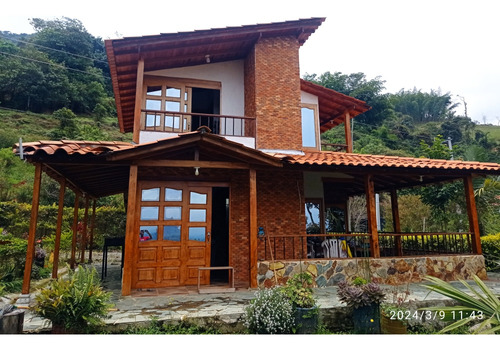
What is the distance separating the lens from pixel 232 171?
862 centimetres

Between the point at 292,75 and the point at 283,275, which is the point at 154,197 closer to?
the point at 283,275

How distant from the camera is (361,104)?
38.2 ft

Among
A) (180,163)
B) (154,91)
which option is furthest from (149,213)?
(154,91)

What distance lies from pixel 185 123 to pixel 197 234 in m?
3.35

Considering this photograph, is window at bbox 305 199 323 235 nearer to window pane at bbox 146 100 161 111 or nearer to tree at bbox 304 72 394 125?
window pane at bbox 146 100 161 111

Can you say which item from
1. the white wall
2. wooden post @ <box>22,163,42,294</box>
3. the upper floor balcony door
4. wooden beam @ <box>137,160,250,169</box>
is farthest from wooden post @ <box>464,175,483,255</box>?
wooden post @ <box>22,163,42,294</box>

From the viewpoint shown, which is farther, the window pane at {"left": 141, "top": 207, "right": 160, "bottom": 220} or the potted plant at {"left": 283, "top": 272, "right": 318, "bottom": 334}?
the window pane at {"left": 141, "top": 207, "right": 160, "bottom": 220}

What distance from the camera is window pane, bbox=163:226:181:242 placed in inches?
310

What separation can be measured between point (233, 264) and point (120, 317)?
12.1 feet

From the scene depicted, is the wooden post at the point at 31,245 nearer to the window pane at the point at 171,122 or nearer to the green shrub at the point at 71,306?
the green shrub at the point at 71,306

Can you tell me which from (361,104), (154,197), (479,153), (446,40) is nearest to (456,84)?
(479,153)

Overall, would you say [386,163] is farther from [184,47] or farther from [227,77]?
[184,47]

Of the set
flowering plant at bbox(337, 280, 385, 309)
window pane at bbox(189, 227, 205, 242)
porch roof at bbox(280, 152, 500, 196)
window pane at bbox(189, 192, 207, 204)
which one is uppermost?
porch roof at bbox(280, 152, 500, 196)

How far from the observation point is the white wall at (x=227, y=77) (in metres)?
9.83
